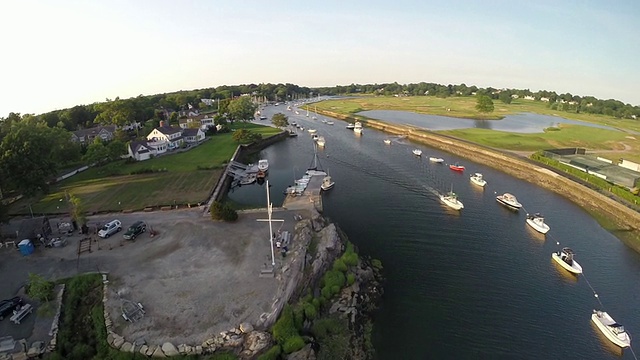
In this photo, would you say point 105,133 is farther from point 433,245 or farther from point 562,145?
point 562,145

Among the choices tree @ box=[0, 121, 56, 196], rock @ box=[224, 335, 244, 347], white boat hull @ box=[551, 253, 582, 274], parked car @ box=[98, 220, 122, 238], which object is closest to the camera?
rock @ box=[224, 335, 244, 347]

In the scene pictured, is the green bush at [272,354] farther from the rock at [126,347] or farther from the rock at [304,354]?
the rock at [126,347]

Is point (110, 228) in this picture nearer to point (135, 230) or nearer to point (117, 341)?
point (135, 230)

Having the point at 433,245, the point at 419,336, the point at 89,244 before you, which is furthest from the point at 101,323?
the point at 433,245

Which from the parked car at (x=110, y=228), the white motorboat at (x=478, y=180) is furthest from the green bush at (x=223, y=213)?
the white motorboat at (x=478, y=180)

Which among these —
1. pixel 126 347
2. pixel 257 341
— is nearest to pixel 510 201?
pixel 257 341

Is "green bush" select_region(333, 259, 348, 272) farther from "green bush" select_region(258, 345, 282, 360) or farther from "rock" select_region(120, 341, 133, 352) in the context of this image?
"rock" select_region(120, 341, 133, 352)

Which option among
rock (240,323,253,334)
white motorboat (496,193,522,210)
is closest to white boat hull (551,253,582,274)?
white motorboat (496,193,522,210)
